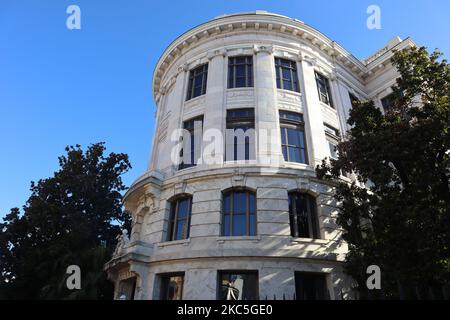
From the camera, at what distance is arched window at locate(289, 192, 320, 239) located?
13.5 meters

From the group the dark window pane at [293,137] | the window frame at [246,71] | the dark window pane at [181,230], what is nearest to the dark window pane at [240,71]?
the window frame at [246,71]

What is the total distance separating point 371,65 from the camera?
23.3 meters

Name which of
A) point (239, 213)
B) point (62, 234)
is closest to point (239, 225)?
point (239, 213)

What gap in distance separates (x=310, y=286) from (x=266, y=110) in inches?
355

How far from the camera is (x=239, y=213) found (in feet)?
45.1

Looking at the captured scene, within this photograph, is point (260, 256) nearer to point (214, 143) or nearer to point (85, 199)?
point (214, 143)

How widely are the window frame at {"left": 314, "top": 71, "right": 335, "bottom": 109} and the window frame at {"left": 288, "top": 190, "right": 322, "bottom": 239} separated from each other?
7.47m

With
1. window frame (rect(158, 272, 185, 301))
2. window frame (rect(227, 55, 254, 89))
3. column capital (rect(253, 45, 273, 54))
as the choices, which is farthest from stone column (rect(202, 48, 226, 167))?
window frame (rect(158, 272, 185, 301))

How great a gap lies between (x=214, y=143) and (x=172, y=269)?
6542 mm

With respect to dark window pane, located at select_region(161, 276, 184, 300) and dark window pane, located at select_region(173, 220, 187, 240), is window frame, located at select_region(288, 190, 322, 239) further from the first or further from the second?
dark window pane, located at select_region(161, 276, 184, 300)

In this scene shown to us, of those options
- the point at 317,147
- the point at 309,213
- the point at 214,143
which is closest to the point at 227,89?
the point at 214,143

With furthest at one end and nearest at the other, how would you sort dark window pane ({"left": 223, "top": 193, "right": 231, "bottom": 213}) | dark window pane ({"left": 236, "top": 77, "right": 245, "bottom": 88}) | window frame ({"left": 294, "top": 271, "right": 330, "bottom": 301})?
dark window pane ({"left": 236, "top": 77, "right": 245, "bottom": 88}) < dark window pane ({"left": 223, "top": 193, "right": 231, "bottom": 213}) < window frame ({"left": 294, "top": 271, "right": 330, "bottom": 301})

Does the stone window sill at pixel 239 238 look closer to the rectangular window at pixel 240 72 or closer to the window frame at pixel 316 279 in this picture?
the window frame at pixel 316 279
